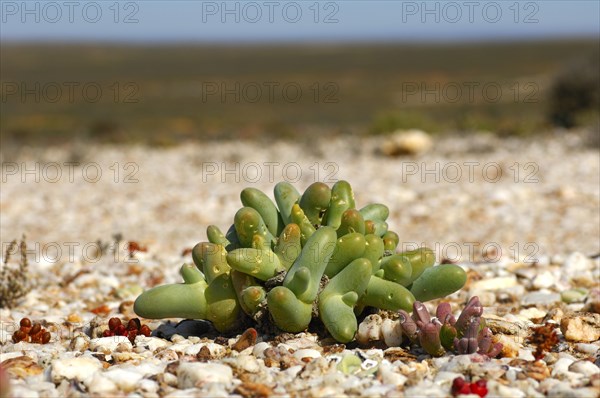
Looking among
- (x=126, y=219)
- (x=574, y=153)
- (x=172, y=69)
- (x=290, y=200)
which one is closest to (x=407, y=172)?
(x=574, y=153)

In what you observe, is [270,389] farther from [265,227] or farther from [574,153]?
[574,153]

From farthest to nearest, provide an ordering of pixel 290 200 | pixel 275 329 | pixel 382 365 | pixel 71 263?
1. pixel 71 263
2. pixel 290 200
3. pixel 275 329
4. pixel 382 365

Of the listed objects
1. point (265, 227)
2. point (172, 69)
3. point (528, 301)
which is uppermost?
point (172, 69)

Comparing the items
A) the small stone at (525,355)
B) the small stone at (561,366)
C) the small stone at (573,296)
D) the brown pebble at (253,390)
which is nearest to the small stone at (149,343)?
the brown pebble at (253,390)

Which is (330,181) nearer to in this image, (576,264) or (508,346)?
(576,264)

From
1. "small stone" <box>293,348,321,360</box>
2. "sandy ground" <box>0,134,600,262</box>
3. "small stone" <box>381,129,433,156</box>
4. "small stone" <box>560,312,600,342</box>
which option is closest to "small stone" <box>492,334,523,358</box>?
"small stone" <box>560,312,600,342</box>

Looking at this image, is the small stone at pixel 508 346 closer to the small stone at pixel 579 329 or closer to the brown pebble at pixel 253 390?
the small stone at pixel 579 329
